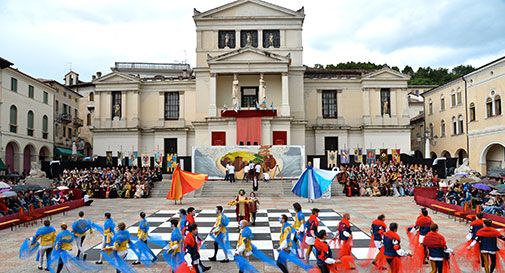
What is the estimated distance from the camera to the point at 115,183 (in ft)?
101

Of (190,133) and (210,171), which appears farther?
(190,133)

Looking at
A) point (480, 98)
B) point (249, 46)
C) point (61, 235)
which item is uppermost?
point (249, 46)

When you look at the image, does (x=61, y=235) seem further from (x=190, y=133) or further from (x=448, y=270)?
(x=190, y=133)

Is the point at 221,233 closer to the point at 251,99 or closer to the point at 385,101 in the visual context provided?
the point at 251,99

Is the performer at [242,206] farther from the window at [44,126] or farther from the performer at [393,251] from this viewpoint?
the window at [44,126]

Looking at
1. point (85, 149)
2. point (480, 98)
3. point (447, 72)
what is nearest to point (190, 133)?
point (85, 149)

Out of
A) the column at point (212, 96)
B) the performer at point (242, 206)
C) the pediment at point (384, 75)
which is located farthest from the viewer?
the pediment at point (384, 75)

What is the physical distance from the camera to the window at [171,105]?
48531mm

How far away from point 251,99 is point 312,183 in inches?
974

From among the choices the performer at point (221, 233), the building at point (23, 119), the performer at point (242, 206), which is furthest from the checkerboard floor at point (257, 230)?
the building at point (23, 119)

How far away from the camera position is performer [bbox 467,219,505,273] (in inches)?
373

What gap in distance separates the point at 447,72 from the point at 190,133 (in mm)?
66136

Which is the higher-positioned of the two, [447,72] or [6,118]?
[447,72]

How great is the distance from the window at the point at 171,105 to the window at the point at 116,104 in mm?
5639
